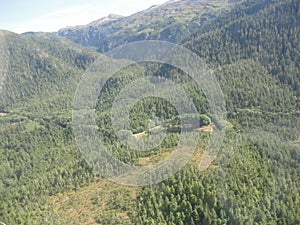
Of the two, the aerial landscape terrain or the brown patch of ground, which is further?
the brown patch of ground

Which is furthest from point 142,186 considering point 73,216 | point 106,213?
point 73,216

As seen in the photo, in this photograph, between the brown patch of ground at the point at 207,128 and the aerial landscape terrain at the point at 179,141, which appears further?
the brown patch of ground at the point at 207,128

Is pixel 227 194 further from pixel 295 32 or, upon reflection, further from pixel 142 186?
pixel 295 32

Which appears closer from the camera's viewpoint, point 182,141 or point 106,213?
point 106,213

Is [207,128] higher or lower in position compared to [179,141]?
lower

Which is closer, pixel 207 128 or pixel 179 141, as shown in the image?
pixel 179 141

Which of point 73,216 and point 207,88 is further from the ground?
point 207,88

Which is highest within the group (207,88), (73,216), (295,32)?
(295,32)

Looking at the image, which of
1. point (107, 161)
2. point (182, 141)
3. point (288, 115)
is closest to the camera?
point (107, 161)
